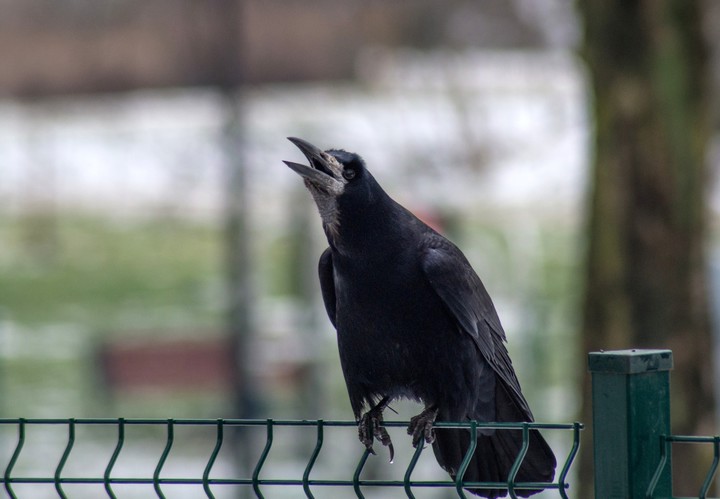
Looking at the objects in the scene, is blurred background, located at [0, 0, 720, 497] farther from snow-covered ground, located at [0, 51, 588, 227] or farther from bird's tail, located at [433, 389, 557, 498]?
bird's tail, located at [433, 389, 557, 498]

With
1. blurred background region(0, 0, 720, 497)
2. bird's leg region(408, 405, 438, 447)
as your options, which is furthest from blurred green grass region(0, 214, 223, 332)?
bird's leg region(408, 405, 438, 447)

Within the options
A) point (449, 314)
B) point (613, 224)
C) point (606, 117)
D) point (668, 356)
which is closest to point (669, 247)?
point (613, 224)

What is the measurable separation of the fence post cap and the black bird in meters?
1.25

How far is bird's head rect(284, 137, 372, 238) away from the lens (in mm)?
3760

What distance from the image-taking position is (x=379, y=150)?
10906 mm

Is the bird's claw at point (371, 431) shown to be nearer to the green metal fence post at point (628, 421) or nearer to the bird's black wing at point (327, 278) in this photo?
the bird's black wing at point (327, 278)

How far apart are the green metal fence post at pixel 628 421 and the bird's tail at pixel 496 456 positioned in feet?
3.14

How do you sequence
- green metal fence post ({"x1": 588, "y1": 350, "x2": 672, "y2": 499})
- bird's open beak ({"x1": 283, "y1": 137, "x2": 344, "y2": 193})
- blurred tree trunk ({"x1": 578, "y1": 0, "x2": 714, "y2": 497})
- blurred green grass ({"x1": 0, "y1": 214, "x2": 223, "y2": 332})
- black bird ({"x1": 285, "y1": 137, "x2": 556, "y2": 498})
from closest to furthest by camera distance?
1. green metal fence post ({"x1": 588, "y1": 350, "x2": 672, "y2": 499})
2. bird's open beak ({"x1": 283, "y1": 137, "x2": 344, "y2": 193})
3. black bird ({"x1": 285, "y1": 137, "x2": 556, "y2": 498})
4. blurred tree trunk ({"x1": 578, "y1": 0, "x2": 714, "y2": 497})
5. blurred green grass ({"x1": 0, "y1": 214, "x2": 223, "y2": 332})

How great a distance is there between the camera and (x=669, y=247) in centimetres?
675

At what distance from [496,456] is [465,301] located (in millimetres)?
484

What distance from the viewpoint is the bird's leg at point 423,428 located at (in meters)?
3.64

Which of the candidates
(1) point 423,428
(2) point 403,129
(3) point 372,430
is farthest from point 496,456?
(2) point 403,129

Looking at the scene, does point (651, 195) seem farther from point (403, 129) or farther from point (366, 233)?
point (403, 129)

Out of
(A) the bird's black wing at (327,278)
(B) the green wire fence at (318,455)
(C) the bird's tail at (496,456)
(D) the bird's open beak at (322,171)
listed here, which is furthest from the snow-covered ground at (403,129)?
(C) the bird's tail at (496,456)
